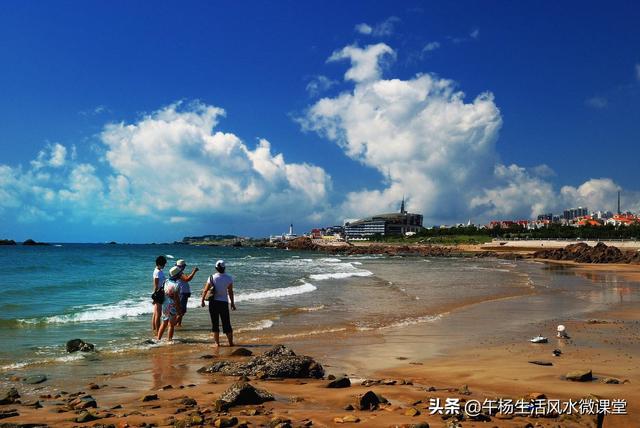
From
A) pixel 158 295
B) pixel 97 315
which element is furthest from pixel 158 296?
pixel 97 315

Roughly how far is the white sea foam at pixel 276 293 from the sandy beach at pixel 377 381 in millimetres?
8617

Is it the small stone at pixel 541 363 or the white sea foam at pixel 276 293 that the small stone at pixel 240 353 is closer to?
the small stone at pixel 541 363

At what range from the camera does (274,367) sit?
746 centimetres

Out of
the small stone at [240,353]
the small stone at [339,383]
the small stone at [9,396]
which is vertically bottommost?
the small stone at [240,353]

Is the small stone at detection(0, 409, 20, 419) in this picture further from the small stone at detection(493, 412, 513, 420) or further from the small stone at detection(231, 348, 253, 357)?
the small stone at detection(493, 412, 513, 420)

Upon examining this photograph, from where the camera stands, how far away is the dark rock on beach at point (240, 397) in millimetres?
5648

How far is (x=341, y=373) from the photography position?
7980 millimetres

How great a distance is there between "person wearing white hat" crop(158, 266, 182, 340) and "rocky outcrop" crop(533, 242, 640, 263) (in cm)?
→ 5517

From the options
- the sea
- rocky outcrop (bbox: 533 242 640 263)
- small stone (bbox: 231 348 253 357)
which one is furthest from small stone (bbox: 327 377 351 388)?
rocky outcrop (bbox: 533 242 640 263)

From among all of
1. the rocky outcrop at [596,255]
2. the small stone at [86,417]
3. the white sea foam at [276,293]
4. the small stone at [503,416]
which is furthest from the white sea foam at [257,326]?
the rocky outcrop at [596,255]

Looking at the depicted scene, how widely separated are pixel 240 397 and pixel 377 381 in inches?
87.6

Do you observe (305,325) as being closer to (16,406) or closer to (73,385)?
(73,385)

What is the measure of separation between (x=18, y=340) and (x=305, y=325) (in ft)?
23.1

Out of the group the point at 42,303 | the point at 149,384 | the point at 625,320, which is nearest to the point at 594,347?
the point at 625,320
